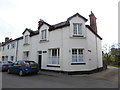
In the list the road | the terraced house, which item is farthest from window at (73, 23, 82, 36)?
the road

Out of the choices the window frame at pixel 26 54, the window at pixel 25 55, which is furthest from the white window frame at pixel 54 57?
the window at pixel 25 55

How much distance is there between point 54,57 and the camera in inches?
477

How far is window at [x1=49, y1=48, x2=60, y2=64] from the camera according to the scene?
1184cm

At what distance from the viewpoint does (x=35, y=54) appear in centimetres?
1447

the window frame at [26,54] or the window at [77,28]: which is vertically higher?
the window at [77,28]

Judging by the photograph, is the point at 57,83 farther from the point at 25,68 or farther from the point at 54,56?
the point at 54,56

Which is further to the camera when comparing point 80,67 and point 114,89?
point 80,67

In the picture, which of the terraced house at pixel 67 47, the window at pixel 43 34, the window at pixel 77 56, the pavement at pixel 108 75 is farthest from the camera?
the window at pixel 43 34

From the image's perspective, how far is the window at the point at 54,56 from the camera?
11836 mm

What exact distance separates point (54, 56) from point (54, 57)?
0.13 m

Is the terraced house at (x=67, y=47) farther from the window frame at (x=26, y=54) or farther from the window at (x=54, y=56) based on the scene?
the window frame at (x=26, y=54)

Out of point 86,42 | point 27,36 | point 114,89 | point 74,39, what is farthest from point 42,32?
point 114,89

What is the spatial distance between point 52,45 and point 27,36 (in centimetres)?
682

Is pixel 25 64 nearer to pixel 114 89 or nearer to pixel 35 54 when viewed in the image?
pixel 35 54
